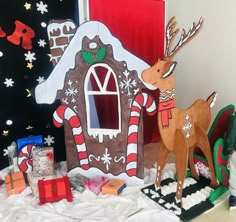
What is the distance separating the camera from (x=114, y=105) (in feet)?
6.10

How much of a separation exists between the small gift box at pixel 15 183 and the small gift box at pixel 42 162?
9cm

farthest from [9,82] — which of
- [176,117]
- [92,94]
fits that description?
[176,117]

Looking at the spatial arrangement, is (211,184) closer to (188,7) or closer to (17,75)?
(188,7)

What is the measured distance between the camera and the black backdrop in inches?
62.1

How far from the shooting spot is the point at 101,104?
72.7 inches

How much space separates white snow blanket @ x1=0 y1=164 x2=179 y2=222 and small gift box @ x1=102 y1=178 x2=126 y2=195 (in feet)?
0.07

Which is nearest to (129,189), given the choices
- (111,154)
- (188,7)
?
(111,154)

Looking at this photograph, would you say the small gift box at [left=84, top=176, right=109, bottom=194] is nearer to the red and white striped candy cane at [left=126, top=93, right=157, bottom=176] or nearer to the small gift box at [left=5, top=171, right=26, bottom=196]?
the red and white striped candy cane at [left=126, top=93, right=157, bottom=176]

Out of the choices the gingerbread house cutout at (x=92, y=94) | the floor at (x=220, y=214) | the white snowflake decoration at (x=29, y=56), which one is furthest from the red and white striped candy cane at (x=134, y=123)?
the white snowflake decoration at (x=29, y=56)

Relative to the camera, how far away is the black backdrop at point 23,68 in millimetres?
1578

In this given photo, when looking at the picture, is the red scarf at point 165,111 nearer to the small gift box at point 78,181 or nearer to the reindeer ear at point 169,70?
the reindeer ear at point 169,70

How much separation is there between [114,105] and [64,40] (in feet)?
1.80

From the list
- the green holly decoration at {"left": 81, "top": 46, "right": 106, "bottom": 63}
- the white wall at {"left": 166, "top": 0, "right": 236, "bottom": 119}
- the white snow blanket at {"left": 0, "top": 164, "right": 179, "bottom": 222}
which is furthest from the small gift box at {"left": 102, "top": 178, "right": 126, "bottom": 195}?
the white wall at {"left": 166, "top": 0, "right": 236, "bottom": 119}

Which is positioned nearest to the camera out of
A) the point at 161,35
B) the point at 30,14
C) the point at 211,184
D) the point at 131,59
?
the point at 131,59
